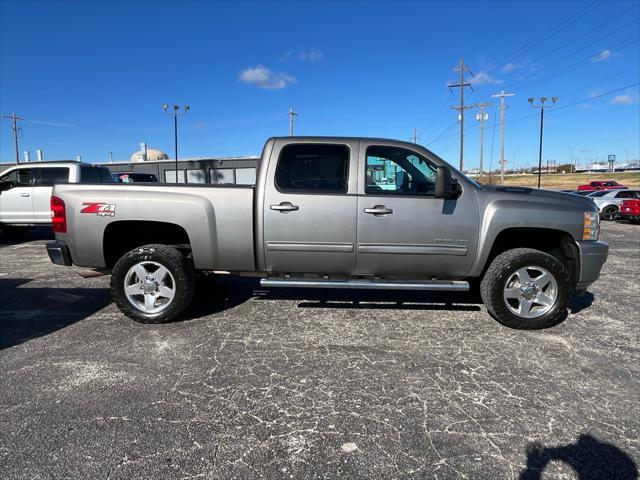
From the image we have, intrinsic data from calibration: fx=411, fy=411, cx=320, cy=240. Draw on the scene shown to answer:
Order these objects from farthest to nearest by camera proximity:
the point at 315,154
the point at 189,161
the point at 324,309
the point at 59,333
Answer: the point at 189,161, the point at 324,309, the point at 315,154, the point at 59,333

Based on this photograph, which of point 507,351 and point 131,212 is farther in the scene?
point 131,212

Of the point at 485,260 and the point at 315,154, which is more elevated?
the point at 315,154

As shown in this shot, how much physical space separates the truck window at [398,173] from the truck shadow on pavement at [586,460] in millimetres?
2550

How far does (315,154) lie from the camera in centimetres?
451

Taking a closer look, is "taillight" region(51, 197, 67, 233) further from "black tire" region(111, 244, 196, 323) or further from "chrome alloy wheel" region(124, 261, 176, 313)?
"chrome alloy wheel" region(124, 261, 176, 313)

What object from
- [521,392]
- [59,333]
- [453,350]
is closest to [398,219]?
[453,350]

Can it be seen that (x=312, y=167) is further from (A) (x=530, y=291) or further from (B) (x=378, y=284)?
(A) (x=530, y=291)

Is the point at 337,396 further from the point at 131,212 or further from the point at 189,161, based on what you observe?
the point at 189,161

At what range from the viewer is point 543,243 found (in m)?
4.71

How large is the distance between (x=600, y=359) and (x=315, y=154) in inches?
132

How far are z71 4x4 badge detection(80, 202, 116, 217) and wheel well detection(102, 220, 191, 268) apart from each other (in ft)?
0.49

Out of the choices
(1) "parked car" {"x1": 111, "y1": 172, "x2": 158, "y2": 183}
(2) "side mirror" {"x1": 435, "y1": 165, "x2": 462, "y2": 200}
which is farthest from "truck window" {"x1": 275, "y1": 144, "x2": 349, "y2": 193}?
(1) "parked car" {"x1": 111, "y1": 172, "x2": 158, "y2": 183}

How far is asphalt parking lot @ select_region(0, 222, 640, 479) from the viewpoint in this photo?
7.65 feet

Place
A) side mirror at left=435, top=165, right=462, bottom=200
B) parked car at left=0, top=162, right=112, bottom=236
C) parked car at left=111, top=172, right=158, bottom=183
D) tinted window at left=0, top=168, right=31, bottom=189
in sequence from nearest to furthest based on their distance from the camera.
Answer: side mirror at left=435, top=165, right=462, bottom=200 < parked car at left=0, top=162, right=112, bottom=236 < tinted window at left=0, top=168, right=31, bottom=189 < parked car at left=111, top=172, right=158, bottom=183
